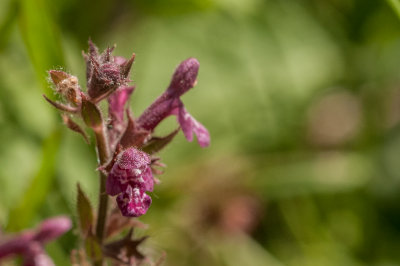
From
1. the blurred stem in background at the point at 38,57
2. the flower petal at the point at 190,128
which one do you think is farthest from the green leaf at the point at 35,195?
the flower petal at the point at 190,128

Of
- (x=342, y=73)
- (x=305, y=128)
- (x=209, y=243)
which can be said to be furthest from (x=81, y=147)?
(x=342, y=73)

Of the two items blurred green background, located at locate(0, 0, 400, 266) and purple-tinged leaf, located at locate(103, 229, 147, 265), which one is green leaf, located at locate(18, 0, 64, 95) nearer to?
blurred green background, located at locate(0, 0, 400, 266)

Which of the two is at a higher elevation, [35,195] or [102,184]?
[102,184]

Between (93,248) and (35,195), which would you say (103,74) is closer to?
(93,248)

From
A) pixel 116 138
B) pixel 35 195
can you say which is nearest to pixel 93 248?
pixel 116 138

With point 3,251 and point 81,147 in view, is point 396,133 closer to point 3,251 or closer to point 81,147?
point 81,147

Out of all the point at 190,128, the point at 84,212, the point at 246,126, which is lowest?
the point at 246,126

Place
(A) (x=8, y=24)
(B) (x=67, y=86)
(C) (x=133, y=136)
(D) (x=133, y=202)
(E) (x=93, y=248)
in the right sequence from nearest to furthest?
1. (D) (x=133, y=202)
2. (B) (x=67, y=86)
3. (C) (x=133, y=136)
4. (E) (x=93, y=248)
5. (A) (x=8, y=24)

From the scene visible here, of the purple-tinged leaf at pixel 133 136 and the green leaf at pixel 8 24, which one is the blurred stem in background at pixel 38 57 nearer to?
the green leaf at pixel 8 24
